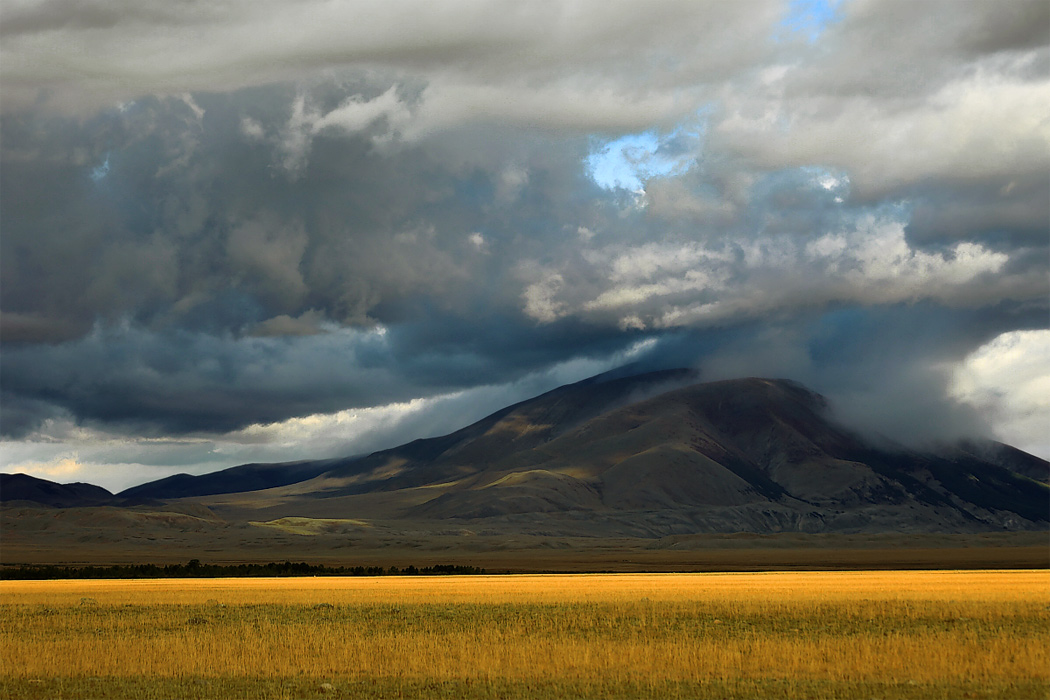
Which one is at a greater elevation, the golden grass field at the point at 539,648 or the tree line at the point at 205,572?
the golden grass field at the point at 539,648

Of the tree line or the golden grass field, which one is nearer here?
the golden grass field

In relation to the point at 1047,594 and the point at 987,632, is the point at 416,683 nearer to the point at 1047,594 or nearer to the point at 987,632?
the point at 987,632

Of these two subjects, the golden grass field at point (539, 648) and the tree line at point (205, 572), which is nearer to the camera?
the golden grass field at point (539, 648)

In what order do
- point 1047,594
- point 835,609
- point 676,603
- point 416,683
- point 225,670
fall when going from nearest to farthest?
point 416,683 → point 225,670 → point 835,609 → point 676,603 → point 1047,594

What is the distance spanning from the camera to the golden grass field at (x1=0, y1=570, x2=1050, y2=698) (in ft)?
103

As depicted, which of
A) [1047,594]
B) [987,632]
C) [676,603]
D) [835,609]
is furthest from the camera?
[1047,594]

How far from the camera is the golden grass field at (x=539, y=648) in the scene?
31281mm

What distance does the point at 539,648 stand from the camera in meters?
39.2

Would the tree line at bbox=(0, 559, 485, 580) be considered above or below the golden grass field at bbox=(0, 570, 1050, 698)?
below

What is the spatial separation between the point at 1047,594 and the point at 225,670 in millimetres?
57193

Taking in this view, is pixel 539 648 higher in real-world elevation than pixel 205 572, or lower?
higher

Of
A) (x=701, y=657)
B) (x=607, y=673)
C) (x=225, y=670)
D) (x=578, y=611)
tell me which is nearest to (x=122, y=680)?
(x=225, y=670)

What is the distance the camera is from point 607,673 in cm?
3331

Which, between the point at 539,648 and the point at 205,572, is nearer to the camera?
the point at 539,648
